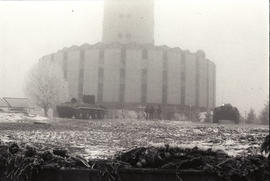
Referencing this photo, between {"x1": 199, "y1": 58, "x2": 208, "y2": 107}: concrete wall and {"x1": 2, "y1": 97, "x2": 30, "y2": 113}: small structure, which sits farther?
{"x1": 2, "y1": 97, "x2": 30, "y2": 113}: small structure

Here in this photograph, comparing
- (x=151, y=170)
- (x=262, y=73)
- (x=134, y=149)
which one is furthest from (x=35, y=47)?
(x=262, y=73)

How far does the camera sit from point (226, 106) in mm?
3107

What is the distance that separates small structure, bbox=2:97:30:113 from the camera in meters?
3.24

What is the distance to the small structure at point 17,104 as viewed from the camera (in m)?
3.24

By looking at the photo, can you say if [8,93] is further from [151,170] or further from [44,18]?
[151,170]

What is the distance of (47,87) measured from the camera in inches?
124

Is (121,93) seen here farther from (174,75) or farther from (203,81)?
(203,81)

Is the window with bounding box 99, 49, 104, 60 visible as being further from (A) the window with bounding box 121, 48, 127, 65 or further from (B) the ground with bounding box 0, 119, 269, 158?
(B) the ground with bounding box 0, 119, 269, 158

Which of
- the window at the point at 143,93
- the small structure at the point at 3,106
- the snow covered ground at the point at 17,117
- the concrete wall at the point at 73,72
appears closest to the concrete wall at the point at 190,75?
the window at the point at 143,93

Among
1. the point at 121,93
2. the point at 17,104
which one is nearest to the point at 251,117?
the point at 121,93

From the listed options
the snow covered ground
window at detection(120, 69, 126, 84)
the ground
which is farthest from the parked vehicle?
window at detection(120, 69, 126, 84)

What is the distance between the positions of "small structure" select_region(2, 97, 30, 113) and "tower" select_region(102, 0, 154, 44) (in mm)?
863

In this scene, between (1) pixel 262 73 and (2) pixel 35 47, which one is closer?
(1) pixel 262 73

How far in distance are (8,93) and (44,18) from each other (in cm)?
76
